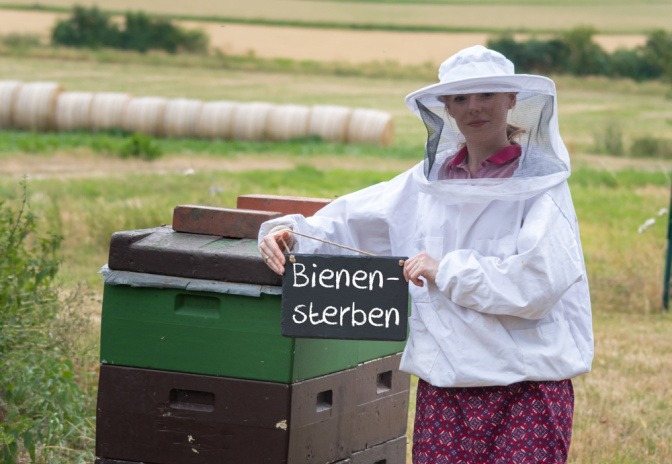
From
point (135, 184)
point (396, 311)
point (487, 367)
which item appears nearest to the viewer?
point (487, 367)

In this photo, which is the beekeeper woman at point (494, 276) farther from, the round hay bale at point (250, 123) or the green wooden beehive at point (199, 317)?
the round hay bale at point (250, 123)

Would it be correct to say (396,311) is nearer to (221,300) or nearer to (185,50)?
(221,300)

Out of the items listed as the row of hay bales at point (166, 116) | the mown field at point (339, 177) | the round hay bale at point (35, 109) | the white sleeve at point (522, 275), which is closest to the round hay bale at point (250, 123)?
the row of hay bales at point (166, 116)

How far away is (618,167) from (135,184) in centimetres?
991

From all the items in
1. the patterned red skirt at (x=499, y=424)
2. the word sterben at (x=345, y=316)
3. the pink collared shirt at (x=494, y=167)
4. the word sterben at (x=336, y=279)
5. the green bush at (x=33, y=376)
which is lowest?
the green bush at (x=33, y=376)

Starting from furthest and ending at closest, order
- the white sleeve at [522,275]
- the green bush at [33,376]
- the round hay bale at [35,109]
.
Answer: the round hay bale at [35,109] < the green bush at [33,376] < the white sleeve at [522,275]

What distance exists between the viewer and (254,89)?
119 ft

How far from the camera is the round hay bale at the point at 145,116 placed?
27312 mm

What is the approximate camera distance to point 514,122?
3.54 metres

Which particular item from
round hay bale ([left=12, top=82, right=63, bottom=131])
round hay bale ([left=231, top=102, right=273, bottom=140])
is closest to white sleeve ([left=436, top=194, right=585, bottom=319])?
round hay bale ([left=231, top=102, right=273, bottom=140])

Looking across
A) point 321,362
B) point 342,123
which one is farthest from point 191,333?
point 342,123

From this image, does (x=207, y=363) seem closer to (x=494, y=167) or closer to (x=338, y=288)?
(x=338, y=288)

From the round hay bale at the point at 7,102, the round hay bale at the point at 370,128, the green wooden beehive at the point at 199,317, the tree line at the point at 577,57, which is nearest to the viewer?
the green wooden beehive at the point at 199,317

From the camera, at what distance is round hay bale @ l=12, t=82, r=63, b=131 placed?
2742 centimetres
